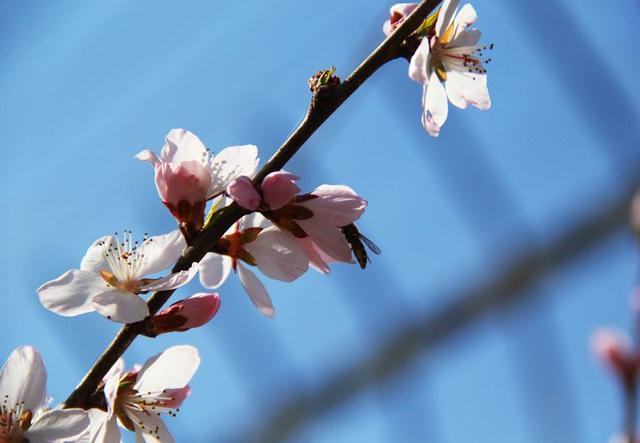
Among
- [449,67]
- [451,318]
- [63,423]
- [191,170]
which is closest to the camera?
[63,423]

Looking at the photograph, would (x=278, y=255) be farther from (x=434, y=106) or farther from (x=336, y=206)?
(x=434, y=106)

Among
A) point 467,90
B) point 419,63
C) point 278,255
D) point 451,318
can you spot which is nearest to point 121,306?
point 278,255

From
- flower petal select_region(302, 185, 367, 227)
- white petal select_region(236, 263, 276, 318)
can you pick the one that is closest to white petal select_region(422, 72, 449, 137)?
flower petal select_region(302, 185, 367, 227)

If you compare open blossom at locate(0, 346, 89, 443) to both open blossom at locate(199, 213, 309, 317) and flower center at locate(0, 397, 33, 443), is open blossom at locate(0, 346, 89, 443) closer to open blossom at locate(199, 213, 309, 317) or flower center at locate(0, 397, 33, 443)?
flower center at locate(0, 397, 33, 443)

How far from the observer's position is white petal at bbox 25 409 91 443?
0.76 meters

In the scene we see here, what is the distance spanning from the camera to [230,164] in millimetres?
869

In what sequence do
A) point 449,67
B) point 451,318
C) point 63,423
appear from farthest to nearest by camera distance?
point 451,318 < point 449,67 < point 63,423

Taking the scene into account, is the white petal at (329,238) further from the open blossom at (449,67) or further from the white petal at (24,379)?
the white petal at (24,379)

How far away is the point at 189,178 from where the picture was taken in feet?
2.83

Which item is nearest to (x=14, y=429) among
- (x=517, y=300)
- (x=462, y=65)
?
(x=462, y=65)

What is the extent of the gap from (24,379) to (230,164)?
267 mm

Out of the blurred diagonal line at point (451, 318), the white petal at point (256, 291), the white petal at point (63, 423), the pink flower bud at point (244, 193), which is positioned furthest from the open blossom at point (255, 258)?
the blurred diagonal line at point (451, 318)

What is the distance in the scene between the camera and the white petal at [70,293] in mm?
820

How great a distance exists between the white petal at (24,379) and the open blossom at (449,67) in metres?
0.43
